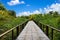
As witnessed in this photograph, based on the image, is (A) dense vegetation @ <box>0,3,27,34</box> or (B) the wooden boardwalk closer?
(A) dense vegetation @ <box>0,3,27,34</box>

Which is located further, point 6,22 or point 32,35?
point 32,35

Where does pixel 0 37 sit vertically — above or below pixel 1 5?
above

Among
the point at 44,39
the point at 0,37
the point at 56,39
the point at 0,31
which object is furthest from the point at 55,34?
the point at 0,37

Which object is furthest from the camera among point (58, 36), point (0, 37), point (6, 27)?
point (6, 27)

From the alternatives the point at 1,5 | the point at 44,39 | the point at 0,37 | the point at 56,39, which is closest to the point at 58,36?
the point at 56,39

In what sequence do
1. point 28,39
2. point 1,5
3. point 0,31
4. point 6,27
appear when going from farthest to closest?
point 1,5, point 28,39, point 6,27, point 0,31

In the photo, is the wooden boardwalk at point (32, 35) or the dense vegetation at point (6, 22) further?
the wooden boardwalk at point (32, 35)

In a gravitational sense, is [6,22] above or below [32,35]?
above

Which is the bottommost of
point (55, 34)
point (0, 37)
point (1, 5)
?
point (1, 5)

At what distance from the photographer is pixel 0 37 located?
19.2ft

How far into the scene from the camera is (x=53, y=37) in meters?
9.19

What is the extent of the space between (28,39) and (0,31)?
2848 millimetres

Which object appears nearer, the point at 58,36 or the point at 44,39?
the point at 58,36

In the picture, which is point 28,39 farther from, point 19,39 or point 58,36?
point 58,36
